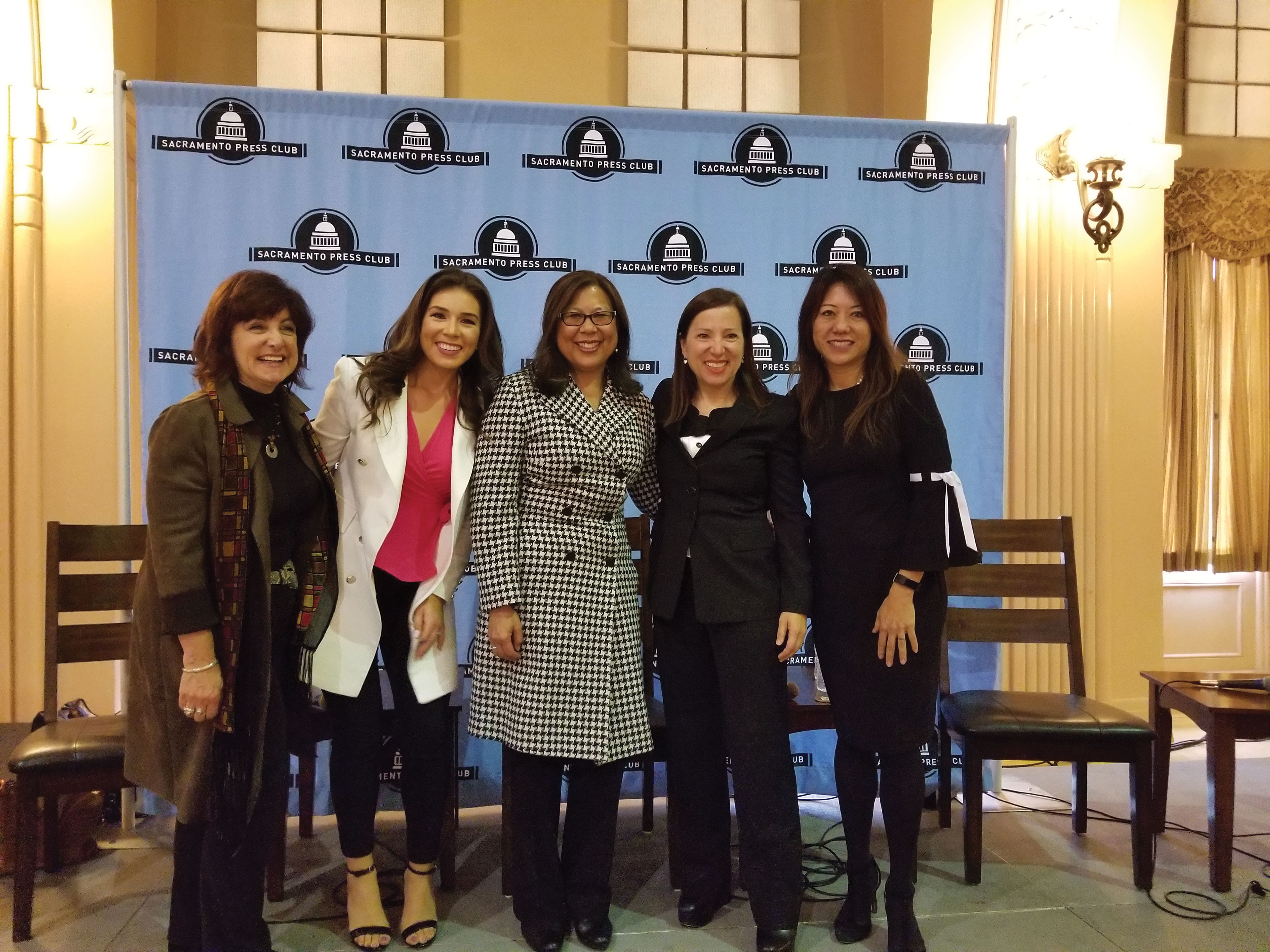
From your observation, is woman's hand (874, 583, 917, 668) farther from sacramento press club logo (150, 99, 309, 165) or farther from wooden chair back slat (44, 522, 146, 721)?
sacramento press club logo (150, 99, 309, 165)

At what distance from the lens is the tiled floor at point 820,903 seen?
2291mm

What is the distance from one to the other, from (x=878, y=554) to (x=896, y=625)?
18cm

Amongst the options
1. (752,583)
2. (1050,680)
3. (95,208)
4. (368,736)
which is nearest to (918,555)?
(752,583)

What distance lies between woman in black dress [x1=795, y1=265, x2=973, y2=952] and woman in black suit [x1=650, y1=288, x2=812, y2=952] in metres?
0.09

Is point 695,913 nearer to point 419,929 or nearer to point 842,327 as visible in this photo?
point 419,929

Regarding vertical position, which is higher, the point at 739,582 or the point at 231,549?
the point at 231,549

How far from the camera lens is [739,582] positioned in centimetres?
215

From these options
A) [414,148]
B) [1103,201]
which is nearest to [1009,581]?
[1103,201]

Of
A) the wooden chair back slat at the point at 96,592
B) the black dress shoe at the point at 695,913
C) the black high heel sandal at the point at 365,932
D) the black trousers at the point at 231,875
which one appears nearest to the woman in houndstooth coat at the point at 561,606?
the black dress shoe at the point at 695,913

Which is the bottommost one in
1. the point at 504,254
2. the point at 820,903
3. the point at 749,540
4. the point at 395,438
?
the point at 820,903


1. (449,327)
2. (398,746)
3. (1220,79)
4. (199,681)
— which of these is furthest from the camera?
(1220,79)

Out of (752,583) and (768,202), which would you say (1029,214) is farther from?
(752,583)

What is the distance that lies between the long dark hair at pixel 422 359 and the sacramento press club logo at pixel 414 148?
3.65 ft

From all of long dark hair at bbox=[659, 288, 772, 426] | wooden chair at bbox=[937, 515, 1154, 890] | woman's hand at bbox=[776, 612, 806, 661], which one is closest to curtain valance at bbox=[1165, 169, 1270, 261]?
wooden chair at bbox=[937, 515, 1154, 890]
